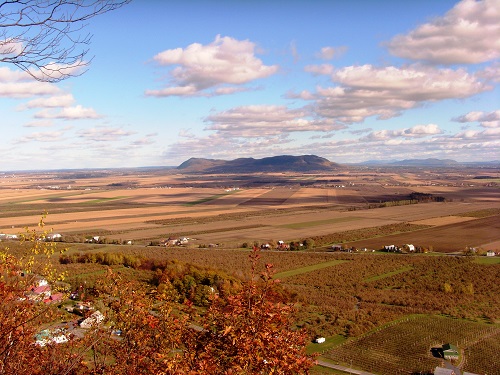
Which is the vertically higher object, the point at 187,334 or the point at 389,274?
the point at 187,334

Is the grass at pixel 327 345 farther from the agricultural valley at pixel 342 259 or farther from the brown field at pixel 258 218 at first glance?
the brown field at pixel 258 218

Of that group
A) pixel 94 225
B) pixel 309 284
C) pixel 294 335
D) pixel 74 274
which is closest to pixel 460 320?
pixel 309 284

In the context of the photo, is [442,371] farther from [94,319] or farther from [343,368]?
[94,319]

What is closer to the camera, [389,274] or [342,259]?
[389,274]

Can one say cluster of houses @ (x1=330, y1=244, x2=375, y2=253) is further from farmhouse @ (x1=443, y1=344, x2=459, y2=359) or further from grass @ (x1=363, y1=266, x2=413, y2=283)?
farmhouse @ (x1=443, y1=344, x2=459, y2=359)

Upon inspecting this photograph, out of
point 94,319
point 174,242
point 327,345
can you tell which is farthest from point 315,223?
point 94,319

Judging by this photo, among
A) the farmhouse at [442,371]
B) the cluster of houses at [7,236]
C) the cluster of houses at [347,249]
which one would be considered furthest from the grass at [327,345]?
the cluster of houses at [7,236]

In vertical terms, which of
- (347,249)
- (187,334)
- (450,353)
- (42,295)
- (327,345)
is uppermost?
(42,295)

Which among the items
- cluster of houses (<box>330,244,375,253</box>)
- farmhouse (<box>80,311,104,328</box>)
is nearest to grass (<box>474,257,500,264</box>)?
cluster of houses (<box>330,244,375,253</box>)

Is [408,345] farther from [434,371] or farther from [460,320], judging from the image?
[460,320]
